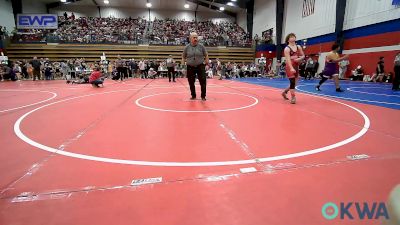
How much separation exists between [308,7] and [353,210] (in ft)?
79.8

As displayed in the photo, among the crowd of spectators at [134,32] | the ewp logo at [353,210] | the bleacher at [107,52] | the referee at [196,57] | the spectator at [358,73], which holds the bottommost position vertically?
the ewp logo at [353,210]

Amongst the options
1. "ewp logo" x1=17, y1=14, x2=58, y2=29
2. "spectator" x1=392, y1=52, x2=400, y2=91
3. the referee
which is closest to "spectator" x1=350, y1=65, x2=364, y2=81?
"spectator" x1=392, y1=52, x2=400, y2=91

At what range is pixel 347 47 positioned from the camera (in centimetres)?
1841

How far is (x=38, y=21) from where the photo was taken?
1035 inches

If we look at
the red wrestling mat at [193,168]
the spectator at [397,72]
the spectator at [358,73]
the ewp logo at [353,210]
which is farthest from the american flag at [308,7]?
the ewp logo at [353,210]

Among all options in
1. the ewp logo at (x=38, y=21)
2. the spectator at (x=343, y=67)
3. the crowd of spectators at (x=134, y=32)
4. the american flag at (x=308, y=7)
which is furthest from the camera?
the crowd of spectators at (x=134, y=32)

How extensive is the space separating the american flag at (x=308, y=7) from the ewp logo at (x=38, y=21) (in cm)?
2514

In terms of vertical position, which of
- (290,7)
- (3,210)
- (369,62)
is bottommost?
(3,210)

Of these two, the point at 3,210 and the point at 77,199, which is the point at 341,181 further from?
the point at 3,210

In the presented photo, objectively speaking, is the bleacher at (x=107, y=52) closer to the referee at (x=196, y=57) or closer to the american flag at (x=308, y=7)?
the american flag at (x=308, y=7)

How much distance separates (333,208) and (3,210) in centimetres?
254

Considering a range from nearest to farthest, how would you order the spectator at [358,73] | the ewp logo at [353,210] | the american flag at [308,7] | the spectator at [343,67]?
the ewp logo at [353,210] < the spectator at [358,73] < the spectator at [343,67] < the american flag at [308,7]

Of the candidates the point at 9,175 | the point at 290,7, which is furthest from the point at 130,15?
the point at 9,175

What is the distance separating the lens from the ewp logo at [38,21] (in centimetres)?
2608
